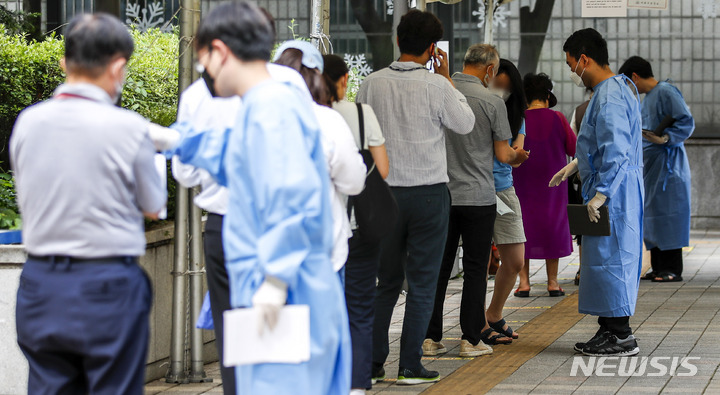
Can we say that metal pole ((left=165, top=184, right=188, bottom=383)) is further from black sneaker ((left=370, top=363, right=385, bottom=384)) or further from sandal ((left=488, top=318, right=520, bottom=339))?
sandal ((left=488, top=318, right=520, bottom=339))

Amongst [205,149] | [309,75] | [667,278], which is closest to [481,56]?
[309,75]

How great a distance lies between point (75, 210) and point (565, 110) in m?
12.4

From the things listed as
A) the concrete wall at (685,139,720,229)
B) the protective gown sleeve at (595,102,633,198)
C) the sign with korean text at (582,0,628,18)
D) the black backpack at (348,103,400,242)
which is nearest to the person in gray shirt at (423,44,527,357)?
the protective gown sleeve at (595,102,633,198)

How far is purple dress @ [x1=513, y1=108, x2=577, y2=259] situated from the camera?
8836 mm

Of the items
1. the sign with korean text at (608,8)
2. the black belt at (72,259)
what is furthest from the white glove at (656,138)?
the black belt at (72,259)

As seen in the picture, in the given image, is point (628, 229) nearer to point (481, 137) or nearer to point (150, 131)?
point (481, 137)

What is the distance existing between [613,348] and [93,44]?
427cm

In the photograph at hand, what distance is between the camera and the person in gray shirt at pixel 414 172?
18.0 feet

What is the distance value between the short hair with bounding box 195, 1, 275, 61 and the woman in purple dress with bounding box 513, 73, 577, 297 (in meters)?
5.88

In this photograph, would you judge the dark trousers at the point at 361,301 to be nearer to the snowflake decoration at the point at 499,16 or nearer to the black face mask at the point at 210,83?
the black face mask at the point at 210,83

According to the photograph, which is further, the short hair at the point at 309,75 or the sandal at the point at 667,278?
the sandal at the point at 667,278

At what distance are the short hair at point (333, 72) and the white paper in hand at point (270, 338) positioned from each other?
1.98 meters

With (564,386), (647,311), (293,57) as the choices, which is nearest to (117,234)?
(293,57)

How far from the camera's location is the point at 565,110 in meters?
14.8
